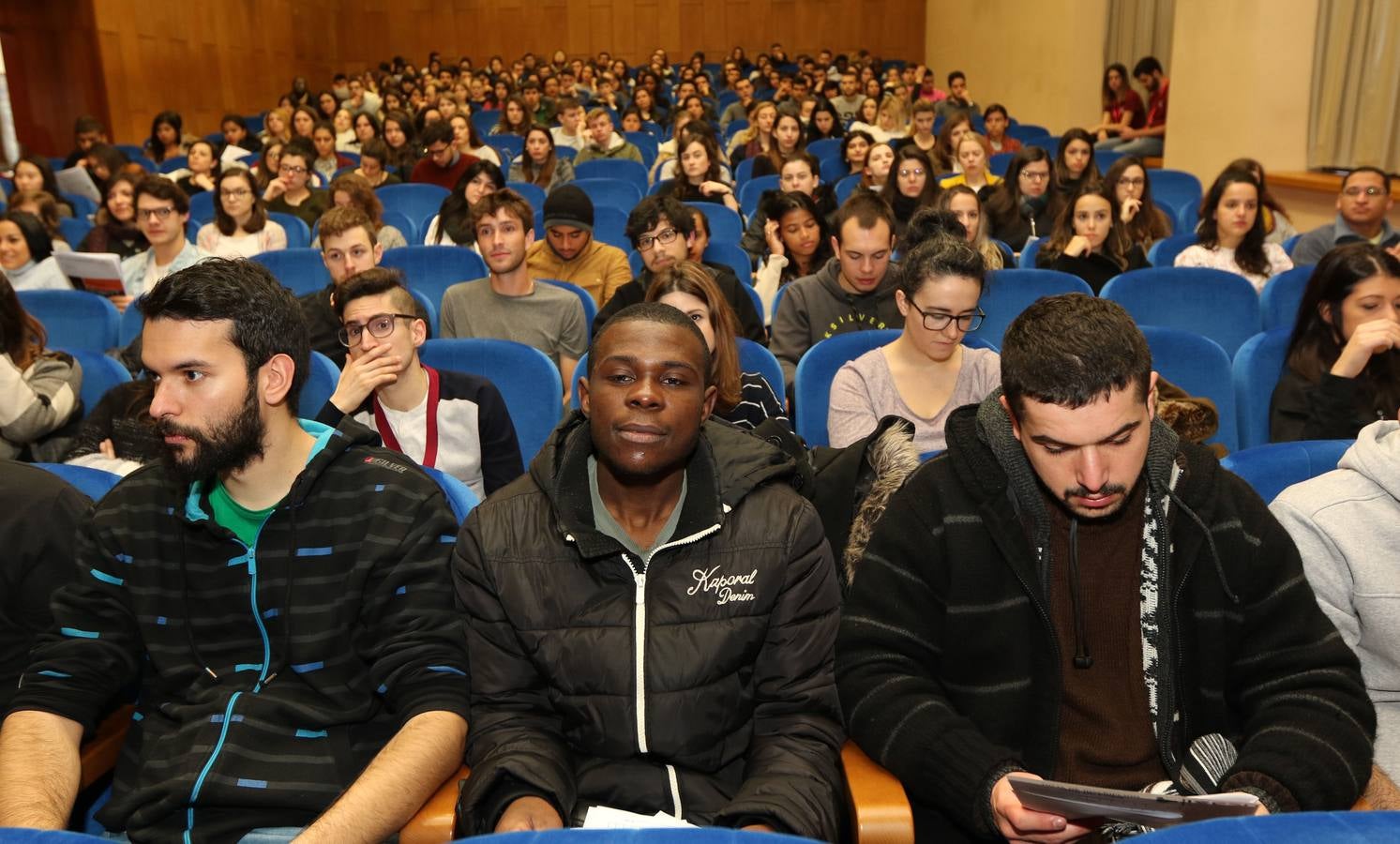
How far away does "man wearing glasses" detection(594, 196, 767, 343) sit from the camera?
396 centimetres

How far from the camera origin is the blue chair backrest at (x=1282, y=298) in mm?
4137

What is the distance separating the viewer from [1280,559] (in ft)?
5.27

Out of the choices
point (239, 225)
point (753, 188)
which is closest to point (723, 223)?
point (753, 188)

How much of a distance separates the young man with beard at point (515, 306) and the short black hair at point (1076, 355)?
2.61 metres

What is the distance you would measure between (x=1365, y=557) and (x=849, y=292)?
234 centimetres

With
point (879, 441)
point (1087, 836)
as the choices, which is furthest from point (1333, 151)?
point (1087, 836)

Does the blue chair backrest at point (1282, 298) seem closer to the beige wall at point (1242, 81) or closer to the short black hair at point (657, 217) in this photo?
the short black hair at point (657, 217)

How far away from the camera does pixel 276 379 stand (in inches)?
68.3

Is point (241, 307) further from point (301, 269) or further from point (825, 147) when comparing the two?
point (825, 147)

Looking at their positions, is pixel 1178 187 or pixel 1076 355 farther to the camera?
pixel 1178 187

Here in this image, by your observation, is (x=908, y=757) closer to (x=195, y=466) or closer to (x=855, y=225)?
(x=195, y=466)

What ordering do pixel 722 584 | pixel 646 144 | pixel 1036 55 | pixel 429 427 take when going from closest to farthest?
pixel 722 584 < pixel 429 427 < pixel 646 144 < pixel 1036 55

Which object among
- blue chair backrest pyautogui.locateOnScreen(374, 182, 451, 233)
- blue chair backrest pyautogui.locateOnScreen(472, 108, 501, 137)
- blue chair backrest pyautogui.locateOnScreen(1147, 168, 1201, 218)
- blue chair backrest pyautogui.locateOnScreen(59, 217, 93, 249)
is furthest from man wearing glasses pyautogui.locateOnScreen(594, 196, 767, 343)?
blue chair backrest pyautogui.locateOnScreen(472, 108, 501, 137)

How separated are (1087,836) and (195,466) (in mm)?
1415
